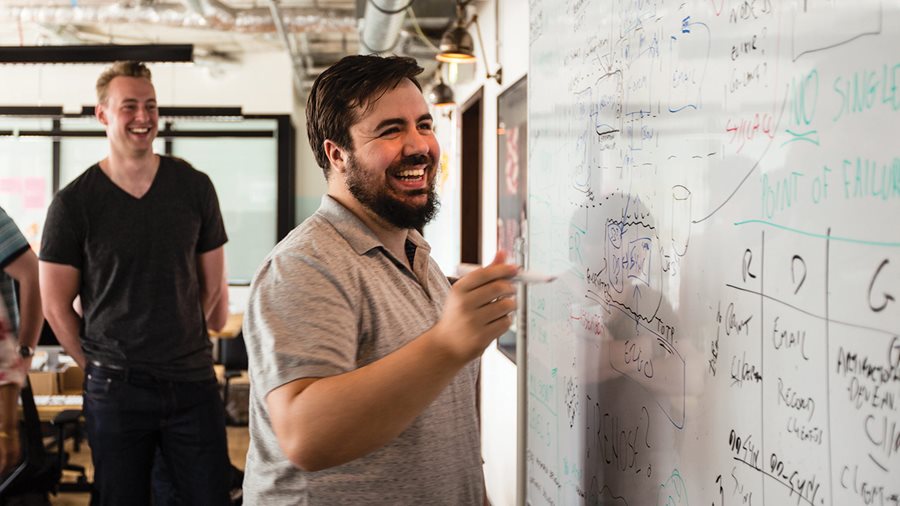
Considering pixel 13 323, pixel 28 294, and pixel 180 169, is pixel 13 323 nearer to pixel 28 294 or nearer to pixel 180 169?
pixel 28 294

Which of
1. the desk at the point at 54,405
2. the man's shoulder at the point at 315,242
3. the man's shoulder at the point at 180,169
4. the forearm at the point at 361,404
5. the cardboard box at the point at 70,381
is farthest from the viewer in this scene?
the cardboard box at the point at 70,381

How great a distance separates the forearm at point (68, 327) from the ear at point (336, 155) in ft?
4.83

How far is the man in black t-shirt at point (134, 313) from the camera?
8.00 ft

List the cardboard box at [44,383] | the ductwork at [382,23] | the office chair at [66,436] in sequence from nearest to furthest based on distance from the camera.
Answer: the ductwork at [382,23], the office chair at [66,436], the cardboard box at [44,383]

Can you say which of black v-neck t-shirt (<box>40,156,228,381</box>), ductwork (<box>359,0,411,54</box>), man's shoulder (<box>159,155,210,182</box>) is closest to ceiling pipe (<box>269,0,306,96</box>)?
ductwork (<box>359,0,411,54</box>)

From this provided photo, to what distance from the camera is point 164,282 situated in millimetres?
2492

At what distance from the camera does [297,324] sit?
1.21 meters

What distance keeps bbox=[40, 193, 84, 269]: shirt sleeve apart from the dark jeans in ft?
1.25

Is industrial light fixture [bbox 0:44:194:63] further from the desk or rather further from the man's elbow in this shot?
the man's elbow

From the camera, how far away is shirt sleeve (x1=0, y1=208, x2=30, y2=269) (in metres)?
2.32

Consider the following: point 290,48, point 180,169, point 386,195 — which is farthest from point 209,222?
point 290,48

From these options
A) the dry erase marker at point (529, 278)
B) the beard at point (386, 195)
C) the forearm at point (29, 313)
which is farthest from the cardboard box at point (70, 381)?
the dry erase marker at point (529, 278)

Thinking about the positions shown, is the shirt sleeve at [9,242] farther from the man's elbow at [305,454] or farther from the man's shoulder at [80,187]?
the man's elbow at [305,454]

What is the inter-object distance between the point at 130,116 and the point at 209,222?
Answer: 0.44m
